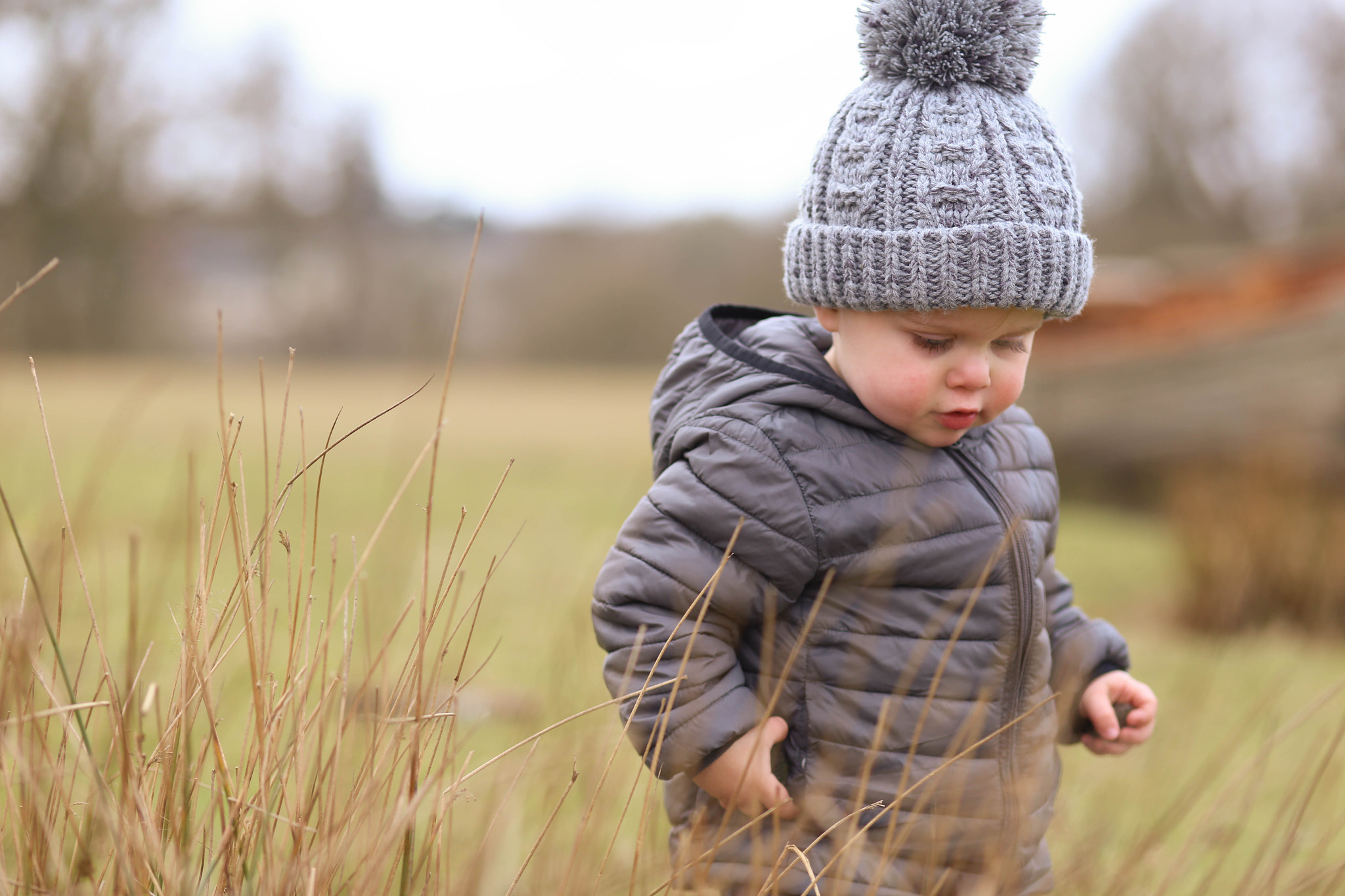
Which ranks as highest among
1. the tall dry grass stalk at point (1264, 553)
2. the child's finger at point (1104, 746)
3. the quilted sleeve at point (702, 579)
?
the quilted sleeve at point (702, 579)

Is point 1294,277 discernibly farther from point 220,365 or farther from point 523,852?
point 220,365

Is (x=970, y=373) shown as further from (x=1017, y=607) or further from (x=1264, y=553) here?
(x=1264, y=553)

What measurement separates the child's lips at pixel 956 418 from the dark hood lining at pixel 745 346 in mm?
93

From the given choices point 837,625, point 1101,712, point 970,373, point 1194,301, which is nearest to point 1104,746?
point 1101,712

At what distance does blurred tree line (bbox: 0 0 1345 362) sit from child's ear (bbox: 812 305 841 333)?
10531mm

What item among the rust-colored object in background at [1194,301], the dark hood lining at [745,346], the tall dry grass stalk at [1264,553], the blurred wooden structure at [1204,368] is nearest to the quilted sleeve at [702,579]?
the dark hood lining at [745,346]

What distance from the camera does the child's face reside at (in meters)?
1.26

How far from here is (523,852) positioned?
183 centimetres

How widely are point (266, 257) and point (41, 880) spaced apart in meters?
14.6

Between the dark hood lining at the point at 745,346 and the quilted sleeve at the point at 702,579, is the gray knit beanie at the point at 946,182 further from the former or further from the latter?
the quilted sleeve at the point at 702,579

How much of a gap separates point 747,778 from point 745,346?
1.80ft

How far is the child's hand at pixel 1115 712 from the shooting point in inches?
57.1

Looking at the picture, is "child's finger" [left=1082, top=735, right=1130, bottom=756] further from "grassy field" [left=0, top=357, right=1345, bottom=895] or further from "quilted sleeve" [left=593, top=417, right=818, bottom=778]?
"quilted sleeve" [left=593, top=417, right=818, bottom=778]

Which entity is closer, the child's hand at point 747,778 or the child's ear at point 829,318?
the child's hand at point 747,778
